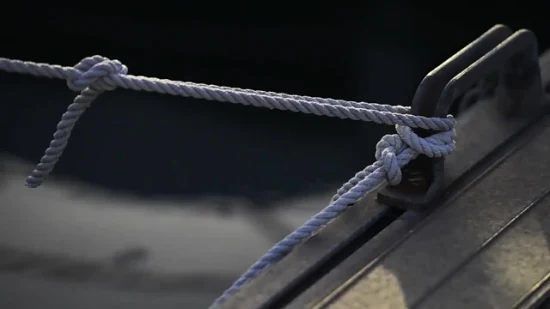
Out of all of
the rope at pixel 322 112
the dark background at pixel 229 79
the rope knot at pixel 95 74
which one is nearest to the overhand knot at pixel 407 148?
the rope at pixel 322 112

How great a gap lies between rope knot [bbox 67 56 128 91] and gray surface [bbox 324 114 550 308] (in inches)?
16.3

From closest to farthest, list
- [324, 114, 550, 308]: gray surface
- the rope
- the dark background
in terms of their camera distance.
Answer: [324, 114, 550, 308]: gray surface < the rope < the dark background

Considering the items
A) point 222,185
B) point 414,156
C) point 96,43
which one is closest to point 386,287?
point 414,156

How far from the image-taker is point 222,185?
1.74 m

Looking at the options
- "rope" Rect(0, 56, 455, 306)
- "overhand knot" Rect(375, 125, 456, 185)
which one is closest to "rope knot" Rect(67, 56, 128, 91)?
"rope" Rect(0, 56, 455, 306)

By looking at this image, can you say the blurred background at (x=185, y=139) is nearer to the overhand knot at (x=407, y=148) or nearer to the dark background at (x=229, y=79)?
the dark background at (x=229, y=79)

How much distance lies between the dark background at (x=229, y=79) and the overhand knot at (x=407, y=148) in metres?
0.70

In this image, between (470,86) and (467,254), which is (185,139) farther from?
(467,254)

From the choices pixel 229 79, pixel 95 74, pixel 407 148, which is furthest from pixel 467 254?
pixel 229 79

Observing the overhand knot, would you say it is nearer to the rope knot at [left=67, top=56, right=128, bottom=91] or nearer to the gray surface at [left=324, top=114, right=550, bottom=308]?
the gray surface at [left=324, top=114, right=550, bottom=308]

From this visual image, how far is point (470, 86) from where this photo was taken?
3.58 feet

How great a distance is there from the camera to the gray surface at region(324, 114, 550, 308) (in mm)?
903

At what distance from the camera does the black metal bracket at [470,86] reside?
1053mm

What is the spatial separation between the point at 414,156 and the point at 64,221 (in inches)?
34.4
